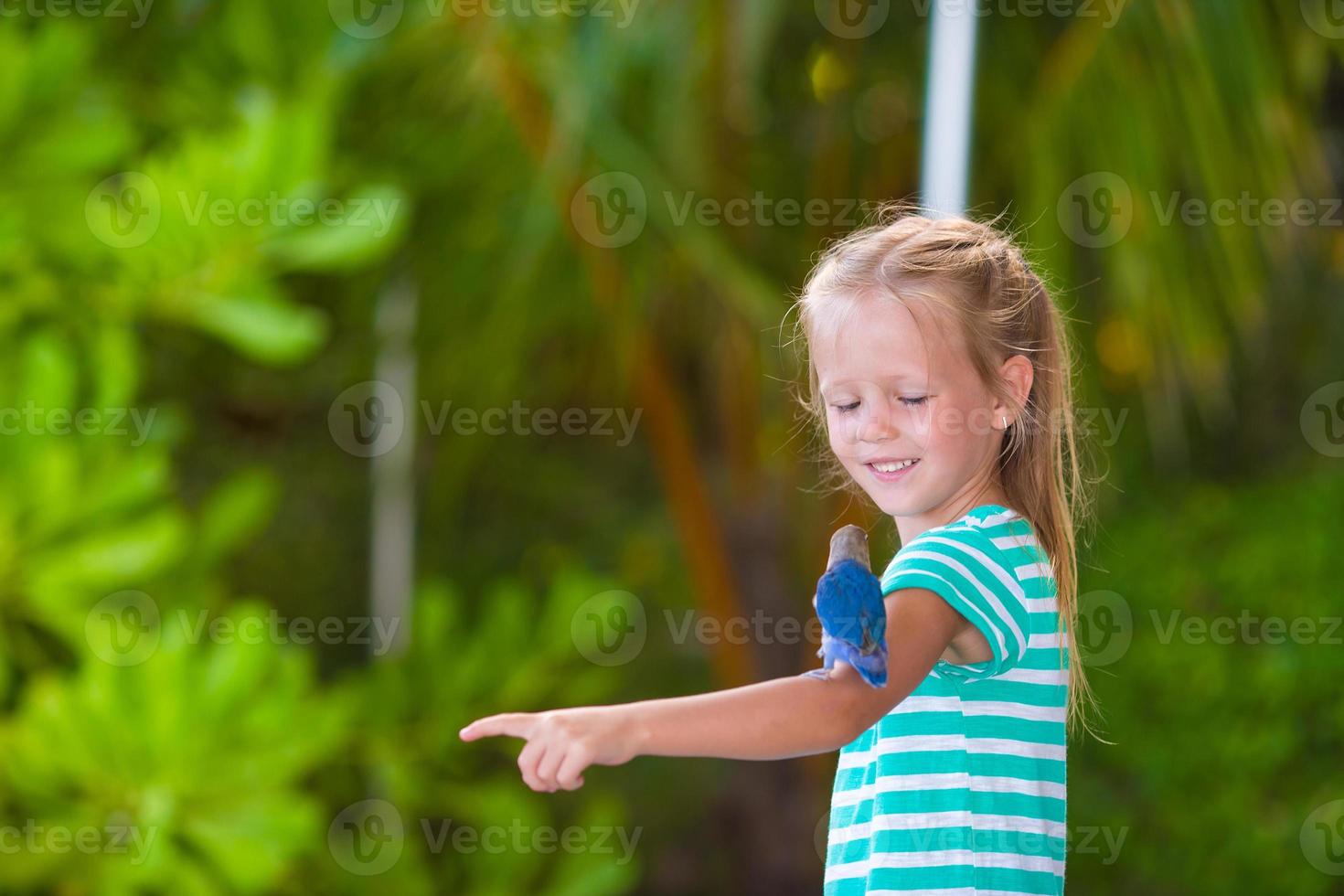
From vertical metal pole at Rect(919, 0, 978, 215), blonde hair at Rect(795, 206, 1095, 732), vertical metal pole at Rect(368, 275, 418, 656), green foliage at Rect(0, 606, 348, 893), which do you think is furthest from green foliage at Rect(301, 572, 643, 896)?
blonde hair at Rect(795, 206, 1095, 732)

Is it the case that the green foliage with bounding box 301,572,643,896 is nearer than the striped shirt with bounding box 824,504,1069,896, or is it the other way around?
the striped shirt with bounding box 824,504,1069,896

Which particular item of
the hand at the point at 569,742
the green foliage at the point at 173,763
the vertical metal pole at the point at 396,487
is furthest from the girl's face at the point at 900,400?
the vertical metal pole at the point at 396,487

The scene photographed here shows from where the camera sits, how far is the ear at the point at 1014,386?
1.81 feet

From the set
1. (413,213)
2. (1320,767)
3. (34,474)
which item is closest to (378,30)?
(413,213)

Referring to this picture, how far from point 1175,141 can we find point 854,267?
A: 73.5 inches

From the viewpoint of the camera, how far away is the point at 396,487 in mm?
3340

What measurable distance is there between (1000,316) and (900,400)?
63mm

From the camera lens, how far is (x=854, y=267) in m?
0.55

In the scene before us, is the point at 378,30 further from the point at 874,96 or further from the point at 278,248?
the point at 874,96

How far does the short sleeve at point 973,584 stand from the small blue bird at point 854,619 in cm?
4

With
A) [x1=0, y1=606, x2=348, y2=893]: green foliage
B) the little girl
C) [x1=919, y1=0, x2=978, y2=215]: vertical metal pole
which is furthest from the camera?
[x1=0, y1=606, x2=348, y2=893]: green foliage

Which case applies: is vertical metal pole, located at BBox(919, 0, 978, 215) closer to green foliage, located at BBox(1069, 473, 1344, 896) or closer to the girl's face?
the girl's face

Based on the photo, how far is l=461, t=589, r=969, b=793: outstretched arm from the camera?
423 millimetres

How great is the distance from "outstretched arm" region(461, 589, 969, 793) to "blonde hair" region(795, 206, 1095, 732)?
131 mm
